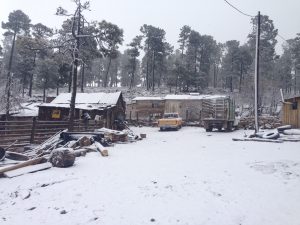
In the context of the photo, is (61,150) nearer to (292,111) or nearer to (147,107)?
(292,111)

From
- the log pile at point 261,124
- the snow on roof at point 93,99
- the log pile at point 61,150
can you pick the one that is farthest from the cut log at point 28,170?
the log pile at point 261,124

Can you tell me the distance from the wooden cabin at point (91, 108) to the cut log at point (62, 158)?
57.5ft

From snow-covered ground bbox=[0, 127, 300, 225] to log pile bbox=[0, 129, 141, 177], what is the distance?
466 millimetres

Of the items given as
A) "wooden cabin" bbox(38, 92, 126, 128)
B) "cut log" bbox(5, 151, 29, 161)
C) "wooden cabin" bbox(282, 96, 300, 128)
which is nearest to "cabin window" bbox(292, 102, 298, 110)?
"wooden cabin" bbox(282, 96, 300, 128)

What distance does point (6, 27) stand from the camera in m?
54.5

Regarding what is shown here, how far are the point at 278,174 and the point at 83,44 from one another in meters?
17.2

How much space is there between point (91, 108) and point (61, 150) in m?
18.2

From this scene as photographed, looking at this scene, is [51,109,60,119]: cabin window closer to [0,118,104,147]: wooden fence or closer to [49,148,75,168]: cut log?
[0,118,104,147]: wooden fence

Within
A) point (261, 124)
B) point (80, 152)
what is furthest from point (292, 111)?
point (80, 152)

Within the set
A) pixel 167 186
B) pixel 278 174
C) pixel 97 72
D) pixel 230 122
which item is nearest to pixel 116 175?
pixel 167 186

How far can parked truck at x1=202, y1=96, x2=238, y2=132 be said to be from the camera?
1075 inches

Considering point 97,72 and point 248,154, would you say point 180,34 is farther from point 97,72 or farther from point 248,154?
point 248,154

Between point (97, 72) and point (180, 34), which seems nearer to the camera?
point (180, 34)

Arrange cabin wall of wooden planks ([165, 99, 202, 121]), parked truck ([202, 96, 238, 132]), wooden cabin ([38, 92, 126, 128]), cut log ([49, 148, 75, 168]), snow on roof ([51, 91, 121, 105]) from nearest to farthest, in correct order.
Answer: cut log ([49, 148, 75, 168]), parked truck ([202, 96, 238, 132]), wooden cabin ([38, 92, 126, 128]), snow on roof ([51, 91, 121, 105]), cabin wall of wooden planks ([165, 99, 202, 121])
